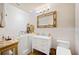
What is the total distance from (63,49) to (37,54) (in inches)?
12.6

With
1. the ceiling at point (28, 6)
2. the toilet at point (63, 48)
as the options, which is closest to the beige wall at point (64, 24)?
the toilet at point (63, 48)

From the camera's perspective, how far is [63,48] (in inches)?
47.5

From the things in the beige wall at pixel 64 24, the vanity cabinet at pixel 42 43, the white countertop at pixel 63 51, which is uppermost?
the beige wall at pixel 64 24

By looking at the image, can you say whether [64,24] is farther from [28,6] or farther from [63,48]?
[28,6]

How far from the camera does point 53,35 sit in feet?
4.07

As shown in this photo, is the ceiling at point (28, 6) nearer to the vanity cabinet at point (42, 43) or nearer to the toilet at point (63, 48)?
the vanity cabinet at point (42, 43)

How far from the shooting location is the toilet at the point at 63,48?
119 centimetres

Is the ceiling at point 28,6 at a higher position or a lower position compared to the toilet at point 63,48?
higher

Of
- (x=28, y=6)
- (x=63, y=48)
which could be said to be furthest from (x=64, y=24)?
(x=28, y=6)

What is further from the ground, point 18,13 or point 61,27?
point 18,13

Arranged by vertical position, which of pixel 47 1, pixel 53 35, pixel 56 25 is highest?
pixel 47 1

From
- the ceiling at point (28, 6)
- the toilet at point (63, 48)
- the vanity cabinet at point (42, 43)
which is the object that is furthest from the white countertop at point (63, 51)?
the ceiling at point (28, 6)

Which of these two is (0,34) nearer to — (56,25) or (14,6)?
(14,6)
